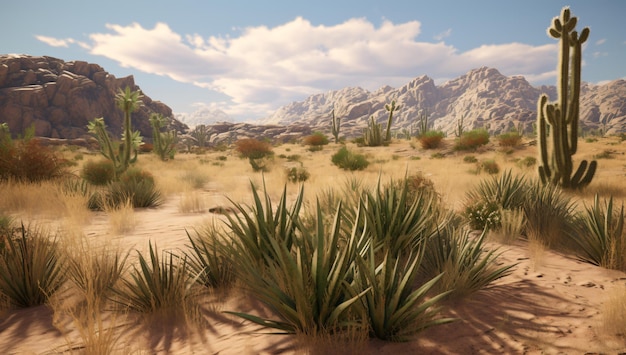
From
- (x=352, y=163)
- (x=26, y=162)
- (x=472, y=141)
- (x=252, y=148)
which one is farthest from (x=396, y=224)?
(x=252, y=148)

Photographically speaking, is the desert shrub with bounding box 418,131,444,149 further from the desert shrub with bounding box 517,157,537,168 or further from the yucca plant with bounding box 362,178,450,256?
the yucca plant with bounding box 362,178,450,256

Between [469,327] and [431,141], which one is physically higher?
[431,141]

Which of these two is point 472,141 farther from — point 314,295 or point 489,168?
point 314,295

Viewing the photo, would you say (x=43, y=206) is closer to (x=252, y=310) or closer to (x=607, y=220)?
(x=252, y=310)

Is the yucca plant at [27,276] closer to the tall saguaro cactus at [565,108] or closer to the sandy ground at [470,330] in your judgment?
the sandy ground at [470,330]

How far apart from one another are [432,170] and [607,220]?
11.2 metres

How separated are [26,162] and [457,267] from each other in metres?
12.6

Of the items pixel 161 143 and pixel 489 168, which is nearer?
pixel 489 168

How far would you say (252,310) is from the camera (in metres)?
3.23

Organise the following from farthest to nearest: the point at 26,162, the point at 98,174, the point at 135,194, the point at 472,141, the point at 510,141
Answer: the point at 472,141 → the point at 510,141 → the point at 98,174 → the point at 26,162 → the point at 135,194

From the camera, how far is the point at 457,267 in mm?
3332

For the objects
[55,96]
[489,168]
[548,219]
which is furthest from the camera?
[55,96]

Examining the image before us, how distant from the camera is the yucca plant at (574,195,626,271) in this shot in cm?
427

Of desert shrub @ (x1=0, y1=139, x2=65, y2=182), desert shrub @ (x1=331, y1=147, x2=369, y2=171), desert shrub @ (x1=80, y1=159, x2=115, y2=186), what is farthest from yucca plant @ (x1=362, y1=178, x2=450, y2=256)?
desert shrub @ (x1=331, y1=147, x2=369, y2=171)
